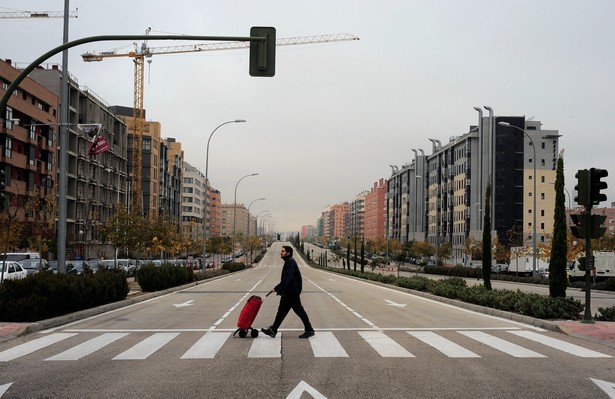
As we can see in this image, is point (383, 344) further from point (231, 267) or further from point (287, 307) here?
point (231, 267)

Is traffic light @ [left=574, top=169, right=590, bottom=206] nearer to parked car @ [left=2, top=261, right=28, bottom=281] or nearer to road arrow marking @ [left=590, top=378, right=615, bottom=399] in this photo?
road arrow marking @ [left=590, top=378, right=615, bottom=399]

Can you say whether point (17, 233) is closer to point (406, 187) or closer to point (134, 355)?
point (134, 355)

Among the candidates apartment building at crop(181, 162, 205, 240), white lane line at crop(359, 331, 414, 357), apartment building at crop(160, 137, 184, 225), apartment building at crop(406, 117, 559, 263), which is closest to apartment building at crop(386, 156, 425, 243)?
apartment building at crop(406, 117, 559, 263)

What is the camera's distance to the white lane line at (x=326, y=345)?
10.2 m

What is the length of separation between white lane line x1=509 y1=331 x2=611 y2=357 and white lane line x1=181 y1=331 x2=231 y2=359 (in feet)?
20.5

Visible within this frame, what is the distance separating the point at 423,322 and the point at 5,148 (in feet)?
173

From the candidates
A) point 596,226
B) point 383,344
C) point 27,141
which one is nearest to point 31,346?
point 383,344

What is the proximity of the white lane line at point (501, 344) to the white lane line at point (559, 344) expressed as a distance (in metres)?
0.70

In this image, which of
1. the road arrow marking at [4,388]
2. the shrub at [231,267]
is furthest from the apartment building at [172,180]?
the road arrow marking at [4,388]

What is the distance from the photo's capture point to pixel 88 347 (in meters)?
11.0

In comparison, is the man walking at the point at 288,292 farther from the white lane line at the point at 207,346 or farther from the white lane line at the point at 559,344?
the white lane line at the point at 559,344

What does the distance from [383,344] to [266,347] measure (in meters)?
2.25

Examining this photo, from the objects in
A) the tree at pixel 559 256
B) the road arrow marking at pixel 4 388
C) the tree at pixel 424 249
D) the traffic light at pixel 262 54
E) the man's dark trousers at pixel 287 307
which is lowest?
the tree at pixel 424 249

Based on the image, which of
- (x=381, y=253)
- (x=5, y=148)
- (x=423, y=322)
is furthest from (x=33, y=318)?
(x=381, y=253)
